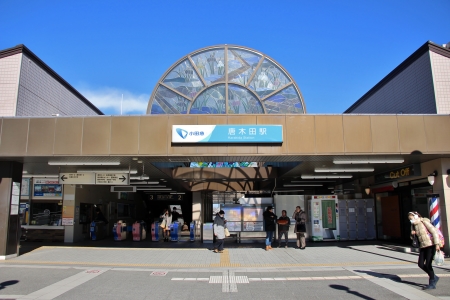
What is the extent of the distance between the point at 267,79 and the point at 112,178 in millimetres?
8720

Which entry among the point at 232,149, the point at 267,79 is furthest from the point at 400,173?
the point at 267,79

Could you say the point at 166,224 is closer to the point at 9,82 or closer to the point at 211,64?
the point at 211,64

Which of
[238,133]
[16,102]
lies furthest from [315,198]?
[16,102]

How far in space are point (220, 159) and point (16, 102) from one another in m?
10.0

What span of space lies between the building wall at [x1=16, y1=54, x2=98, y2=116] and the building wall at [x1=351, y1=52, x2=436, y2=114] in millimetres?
17413

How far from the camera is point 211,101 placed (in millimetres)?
16469

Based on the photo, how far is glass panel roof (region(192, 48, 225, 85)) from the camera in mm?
16609

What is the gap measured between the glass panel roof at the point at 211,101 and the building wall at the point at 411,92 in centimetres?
855

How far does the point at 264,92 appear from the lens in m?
16.8

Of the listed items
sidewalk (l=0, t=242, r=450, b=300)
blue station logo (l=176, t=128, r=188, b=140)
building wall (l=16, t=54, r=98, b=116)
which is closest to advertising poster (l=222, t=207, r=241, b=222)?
sidewalk (l=0, t=242, r=450, b=300)

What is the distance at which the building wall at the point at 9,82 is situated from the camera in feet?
50.4

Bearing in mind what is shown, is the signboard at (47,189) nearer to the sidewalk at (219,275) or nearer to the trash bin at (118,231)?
the trash bin at (118,231)

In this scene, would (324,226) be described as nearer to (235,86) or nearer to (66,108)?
(235,86)

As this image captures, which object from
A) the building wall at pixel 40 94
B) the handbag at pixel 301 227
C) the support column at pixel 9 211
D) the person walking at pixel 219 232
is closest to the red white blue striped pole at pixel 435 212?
the handbag at pixel 301 227
